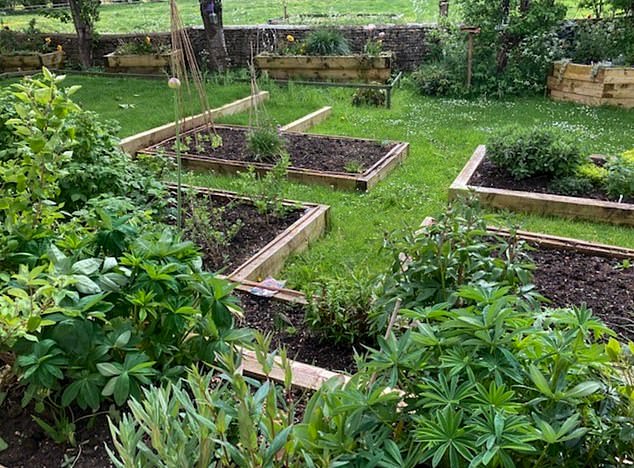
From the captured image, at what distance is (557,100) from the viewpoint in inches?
293

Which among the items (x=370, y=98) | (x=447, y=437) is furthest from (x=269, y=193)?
(x=370, y=98)

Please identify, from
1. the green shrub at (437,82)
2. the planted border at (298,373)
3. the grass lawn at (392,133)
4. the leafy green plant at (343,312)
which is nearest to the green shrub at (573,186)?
the grass lawn at (392,133)

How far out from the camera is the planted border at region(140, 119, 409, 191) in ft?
14.9

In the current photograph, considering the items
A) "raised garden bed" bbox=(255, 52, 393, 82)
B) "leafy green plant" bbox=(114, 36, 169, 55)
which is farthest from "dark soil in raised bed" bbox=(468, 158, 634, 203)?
"leafy green plant" bbox=(114, 36, 169, 55)

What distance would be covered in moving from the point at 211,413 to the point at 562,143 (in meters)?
3.92

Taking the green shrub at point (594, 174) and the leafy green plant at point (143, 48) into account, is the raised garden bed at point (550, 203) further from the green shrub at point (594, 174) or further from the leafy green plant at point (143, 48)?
the leafy green plant at point (143, 48)

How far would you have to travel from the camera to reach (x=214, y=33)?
8.85 meters

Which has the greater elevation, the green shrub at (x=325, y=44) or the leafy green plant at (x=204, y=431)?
the green shrub at (x=325, y=44)

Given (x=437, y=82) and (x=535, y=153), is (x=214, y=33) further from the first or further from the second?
(x=535, y=153)

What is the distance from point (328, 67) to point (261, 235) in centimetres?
581

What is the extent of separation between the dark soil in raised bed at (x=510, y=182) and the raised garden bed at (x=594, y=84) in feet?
11.4

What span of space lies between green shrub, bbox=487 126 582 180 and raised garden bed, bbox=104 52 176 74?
6840mm

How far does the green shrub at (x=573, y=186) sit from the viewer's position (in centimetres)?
415

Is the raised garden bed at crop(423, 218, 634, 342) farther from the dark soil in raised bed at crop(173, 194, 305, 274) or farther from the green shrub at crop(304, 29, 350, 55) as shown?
the green shrub at crop(304, 29, 350, 55)
